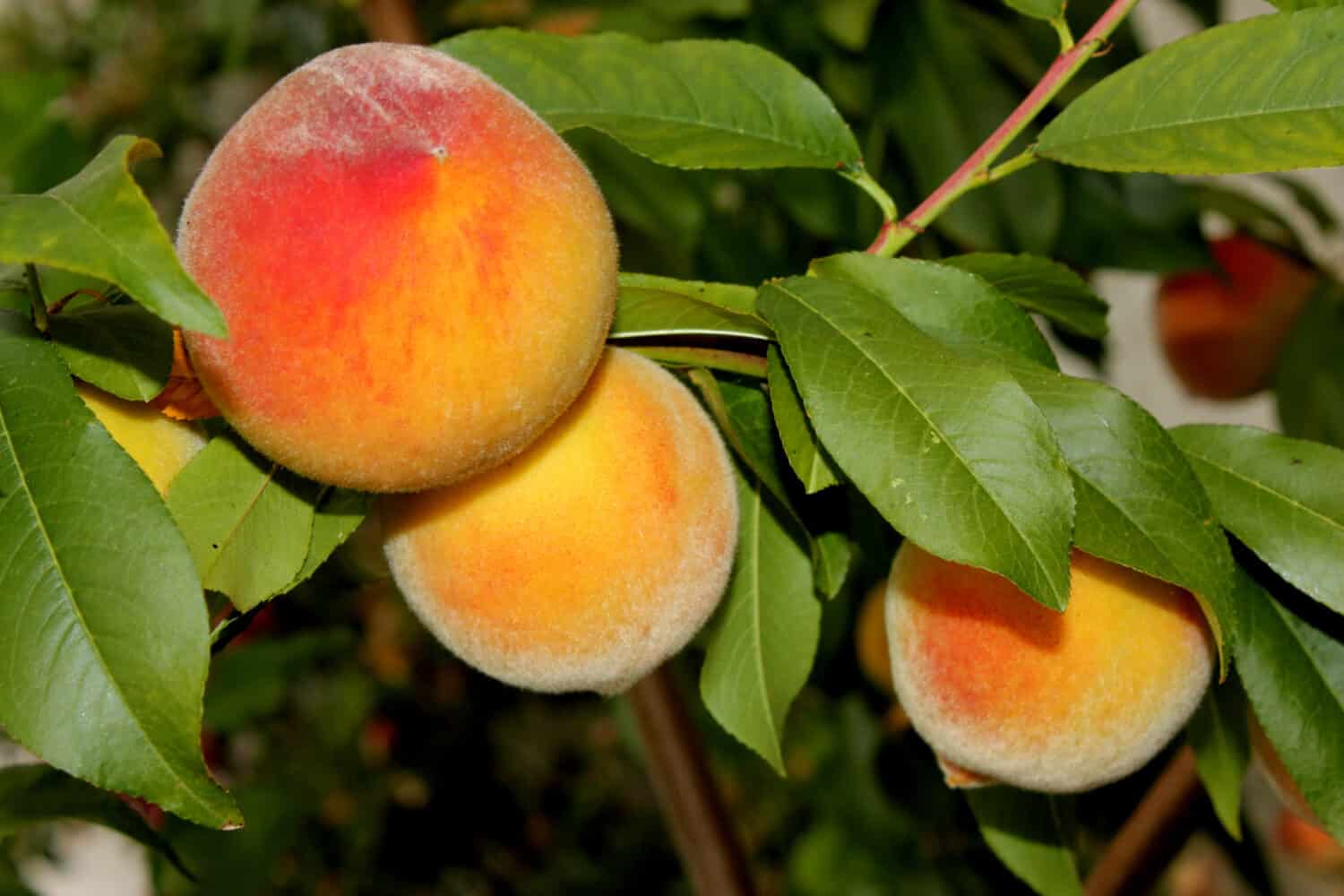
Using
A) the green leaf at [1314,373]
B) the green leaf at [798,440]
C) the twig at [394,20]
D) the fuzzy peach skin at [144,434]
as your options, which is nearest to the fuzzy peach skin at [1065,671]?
the green leaf at [798,440]

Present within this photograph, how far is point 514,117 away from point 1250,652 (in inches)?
15.3

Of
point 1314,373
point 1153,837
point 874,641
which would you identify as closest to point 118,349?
point 1153,837

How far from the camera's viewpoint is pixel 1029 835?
721 mm

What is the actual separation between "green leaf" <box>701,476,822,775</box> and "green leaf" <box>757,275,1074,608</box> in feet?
0.50

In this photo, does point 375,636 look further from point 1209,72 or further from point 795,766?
point 1209,72

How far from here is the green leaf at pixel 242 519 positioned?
1.65ft

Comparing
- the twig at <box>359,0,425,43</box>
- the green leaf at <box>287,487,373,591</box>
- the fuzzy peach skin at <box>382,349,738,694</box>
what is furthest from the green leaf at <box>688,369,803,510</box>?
the twig at <box>359,0,425,43</box>

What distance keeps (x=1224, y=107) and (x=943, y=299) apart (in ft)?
0.50

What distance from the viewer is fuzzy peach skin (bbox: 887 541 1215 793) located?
562 millimetres

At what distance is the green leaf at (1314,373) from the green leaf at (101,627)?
0.93 metres

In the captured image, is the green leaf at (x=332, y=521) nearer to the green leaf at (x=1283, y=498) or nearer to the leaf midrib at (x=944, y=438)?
the leaf midrib at (x=944, y=438)

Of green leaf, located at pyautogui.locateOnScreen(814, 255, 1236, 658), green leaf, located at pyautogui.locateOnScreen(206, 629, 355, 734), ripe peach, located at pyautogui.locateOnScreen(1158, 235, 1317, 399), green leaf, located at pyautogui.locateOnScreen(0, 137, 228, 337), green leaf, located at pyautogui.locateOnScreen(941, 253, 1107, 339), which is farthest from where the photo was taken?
ripe peach, located at pyautogui.locateOnScreen(1158, 235, 1317, 399)

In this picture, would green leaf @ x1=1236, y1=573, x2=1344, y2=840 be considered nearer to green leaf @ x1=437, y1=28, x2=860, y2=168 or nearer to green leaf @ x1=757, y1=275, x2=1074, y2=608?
green leaf @ x1=757, y1=275, x2=1074, y2=608

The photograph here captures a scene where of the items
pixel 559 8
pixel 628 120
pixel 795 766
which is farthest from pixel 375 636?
pixel 628 120
